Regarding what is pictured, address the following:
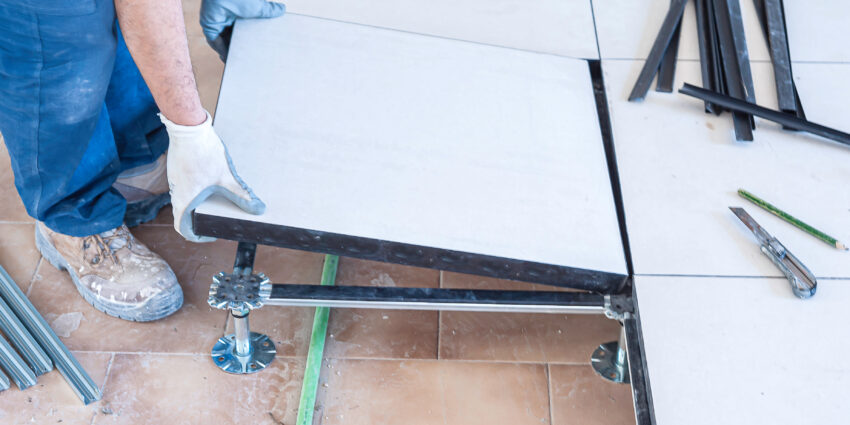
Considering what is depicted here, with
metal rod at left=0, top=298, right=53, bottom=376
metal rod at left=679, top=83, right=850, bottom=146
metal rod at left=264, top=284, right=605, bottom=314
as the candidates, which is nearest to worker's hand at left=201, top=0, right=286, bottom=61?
metal rod at left=264, top=284, right=605, bottom=314

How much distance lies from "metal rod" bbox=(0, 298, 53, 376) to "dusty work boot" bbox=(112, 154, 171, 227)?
46 centimetres

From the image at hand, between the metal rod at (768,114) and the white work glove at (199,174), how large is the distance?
3.22 feet

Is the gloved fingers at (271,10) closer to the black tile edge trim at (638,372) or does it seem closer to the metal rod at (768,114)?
the metal rod at (768,114)

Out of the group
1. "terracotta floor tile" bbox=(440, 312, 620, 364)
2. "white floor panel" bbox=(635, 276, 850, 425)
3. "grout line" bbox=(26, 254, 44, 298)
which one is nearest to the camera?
"white floor panel" bbox=(635, 276, 850, 425)

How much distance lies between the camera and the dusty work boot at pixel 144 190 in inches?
81.9

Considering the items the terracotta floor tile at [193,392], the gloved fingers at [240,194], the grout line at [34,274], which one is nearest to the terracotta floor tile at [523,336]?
the terracotta floor tile at [193,392]

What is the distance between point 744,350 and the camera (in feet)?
4.29

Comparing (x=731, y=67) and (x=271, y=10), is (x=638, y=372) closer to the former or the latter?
(x=731, y=67)

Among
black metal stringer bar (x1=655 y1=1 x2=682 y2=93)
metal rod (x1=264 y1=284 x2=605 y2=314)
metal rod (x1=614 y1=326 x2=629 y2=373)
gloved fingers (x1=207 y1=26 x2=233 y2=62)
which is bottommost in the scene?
A: metal rod (x1=614 y1=326 x2=629 y2=373)

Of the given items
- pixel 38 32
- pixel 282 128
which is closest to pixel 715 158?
pixel 282 128

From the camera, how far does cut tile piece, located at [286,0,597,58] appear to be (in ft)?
6.27

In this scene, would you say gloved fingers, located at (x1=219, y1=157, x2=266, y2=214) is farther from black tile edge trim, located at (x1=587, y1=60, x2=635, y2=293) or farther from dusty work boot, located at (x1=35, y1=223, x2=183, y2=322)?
black tile edge trim, located at (x1=587, y1=60, x2=635, y2=293)

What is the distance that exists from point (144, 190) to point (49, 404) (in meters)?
0.63

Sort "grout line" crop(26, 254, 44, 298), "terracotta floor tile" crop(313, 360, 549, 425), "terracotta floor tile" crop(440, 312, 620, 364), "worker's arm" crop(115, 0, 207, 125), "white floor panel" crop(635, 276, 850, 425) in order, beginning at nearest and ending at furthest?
"white floor panel" crop(635, 276, 850, 425) < "worker's arm" crop(115, 0, 207, 125) < "terracotta floor tile" crop(313, 360, 549, 425) < "terracotta floor tile" crop(440, 312, 620, 364) < "grout line" crop(26, 254, 44, 298)
